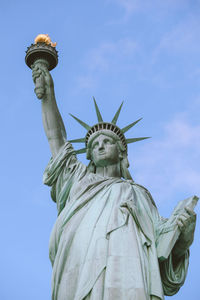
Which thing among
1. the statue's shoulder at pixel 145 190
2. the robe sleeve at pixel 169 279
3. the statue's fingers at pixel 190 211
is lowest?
the robe sleeve at pixel 169 279

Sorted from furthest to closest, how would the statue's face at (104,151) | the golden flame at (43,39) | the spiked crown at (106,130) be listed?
the golden flame at (43,39), the spiked crown at (106,130), the statue's face at (104,151)

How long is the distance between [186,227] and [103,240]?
1574 millimetres

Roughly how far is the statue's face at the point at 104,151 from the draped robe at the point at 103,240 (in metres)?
0.38

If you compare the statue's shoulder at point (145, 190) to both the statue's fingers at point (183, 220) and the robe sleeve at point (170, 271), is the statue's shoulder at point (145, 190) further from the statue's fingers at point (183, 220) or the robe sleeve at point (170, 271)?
the statue's fingers at point (183, 220)

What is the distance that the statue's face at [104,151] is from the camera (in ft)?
48.2

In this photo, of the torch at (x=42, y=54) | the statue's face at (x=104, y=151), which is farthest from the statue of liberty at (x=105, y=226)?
the torch at (x=42, y=54)

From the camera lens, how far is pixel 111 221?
12586mm

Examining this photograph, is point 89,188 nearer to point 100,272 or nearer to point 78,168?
point 78,168

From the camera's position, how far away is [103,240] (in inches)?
482

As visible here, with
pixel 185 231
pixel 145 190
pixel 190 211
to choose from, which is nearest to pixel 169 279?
pixel 185 231

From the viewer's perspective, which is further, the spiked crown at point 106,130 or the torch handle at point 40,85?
the spiked crown at point 106,130

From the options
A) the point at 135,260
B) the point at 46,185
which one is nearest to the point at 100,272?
the point at 135,260

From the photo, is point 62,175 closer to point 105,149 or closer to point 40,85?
point 105,149

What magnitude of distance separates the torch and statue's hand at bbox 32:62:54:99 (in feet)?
0.10
